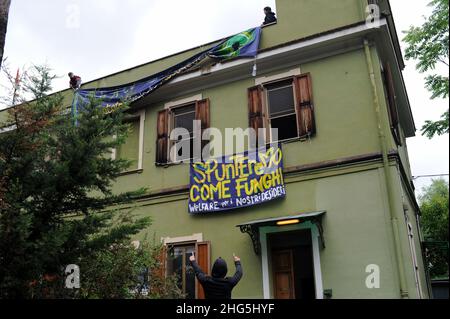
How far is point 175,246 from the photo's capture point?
1046 centimetres

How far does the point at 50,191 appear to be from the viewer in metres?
6.46

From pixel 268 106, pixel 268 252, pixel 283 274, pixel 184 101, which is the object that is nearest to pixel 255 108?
pixel 268 106

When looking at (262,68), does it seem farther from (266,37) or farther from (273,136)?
(273,136)

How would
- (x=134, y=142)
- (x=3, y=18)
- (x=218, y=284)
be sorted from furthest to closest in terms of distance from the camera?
(x=134, y=142) → (x=3, y=18) → (x=218, y=284)

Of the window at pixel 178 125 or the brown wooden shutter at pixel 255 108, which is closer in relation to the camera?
the brown wooden shutter at pixel 255 108

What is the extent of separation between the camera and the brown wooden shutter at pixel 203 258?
979 centimetres

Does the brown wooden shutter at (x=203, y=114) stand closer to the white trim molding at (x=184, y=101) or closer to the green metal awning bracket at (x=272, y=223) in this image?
the white trim molding at (x=184, y=101)

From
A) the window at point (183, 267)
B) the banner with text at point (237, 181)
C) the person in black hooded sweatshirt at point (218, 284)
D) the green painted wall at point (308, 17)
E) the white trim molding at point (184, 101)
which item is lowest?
the person in black hooded sweatshirt at point (218, 284)

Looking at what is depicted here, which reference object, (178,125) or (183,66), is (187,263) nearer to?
(178,125)

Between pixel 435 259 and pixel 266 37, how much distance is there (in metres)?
7.08

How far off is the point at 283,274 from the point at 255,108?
3805 mm

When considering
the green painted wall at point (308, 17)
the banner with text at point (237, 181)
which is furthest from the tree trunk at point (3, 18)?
the green painted wall at point (308, 17)

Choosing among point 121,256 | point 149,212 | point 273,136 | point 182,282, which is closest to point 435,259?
point 273,136

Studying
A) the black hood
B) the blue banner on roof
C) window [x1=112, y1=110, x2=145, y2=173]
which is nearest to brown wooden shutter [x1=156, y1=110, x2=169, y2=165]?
window [x1=112, y1=110, x2=145, y2=173]
